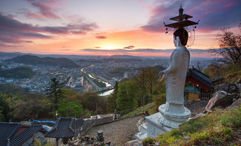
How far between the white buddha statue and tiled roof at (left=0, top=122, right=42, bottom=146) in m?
11.8

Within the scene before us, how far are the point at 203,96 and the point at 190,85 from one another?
1516 millimetres

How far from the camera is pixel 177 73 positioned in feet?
17.1

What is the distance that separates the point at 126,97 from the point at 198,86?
9.42m

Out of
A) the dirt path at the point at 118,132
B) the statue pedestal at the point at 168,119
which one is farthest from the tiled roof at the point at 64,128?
the statue pedestal at the point at 168,119

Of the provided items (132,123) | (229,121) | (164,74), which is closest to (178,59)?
(164,74)

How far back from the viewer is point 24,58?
239 ft

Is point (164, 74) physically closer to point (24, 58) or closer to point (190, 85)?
point (190, 85)

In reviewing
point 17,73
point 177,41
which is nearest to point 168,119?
point 177,41

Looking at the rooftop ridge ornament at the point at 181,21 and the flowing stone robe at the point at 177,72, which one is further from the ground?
the rooftop ridge ornament at the point at 181,21

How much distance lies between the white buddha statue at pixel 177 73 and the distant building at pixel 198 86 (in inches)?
312

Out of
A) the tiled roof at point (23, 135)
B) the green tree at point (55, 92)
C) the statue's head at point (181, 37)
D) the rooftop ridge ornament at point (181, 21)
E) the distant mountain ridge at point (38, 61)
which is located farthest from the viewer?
the distant mountain ridge at point (38, 61)

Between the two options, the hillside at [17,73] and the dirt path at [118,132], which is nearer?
the dirt path at [118,132]

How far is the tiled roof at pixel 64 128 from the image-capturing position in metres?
9.31

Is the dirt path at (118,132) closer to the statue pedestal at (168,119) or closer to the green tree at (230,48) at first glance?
the statue pedestal at (168,119)
